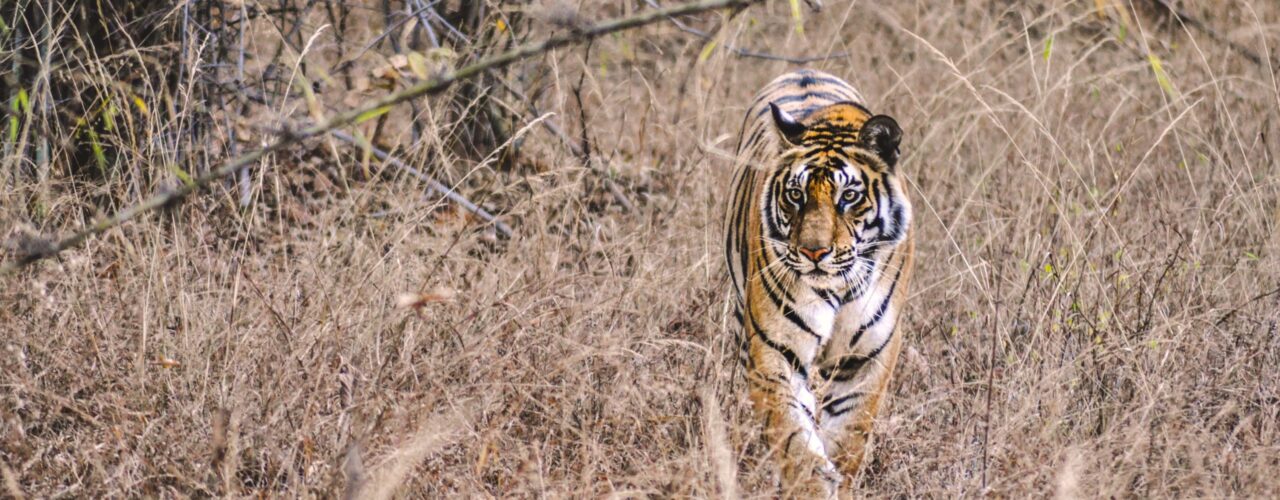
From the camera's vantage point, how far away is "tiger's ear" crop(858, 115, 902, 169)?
3242 millimetres

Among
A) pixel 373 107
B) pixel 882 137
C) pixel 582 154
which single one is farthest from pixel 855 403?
pixel 373 107

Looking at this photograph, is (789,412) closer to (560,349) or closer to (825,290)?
(825,290)

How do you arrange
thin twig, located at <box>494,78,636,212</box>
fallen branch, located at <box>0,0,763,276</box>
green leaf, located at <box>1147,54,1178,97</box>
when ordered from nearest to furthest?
fallen branch, located at <box>0,0,763,276</box> < green leaf, located at <box>1147,54,1178,97</box> < thin twig, located at <box>494,78,636,212</box>

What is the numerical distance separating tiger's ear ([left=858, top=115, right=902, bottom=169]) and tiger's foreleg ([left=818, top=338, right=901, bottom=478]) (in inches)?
19.0

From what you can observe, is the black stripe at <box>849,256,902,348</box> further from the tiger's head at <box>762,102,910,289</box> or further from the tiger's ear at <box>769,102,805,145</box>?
the tiger's ear at <box>769,102,805,145</box>

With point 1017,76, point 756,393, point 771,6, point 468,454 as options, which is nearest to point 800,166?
point 756,393

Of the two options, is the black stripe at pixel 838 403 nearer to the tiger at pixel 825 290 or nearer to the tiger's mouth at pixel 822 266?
the tiger at pixel 825 290

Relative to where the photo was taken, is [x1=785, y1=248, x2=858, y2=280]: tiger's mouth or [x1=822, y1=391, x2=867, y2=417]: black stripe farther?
[x1=822, y1=391, x2=867, y2=417]: black stripe

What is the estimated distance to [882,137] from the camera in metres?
3.30

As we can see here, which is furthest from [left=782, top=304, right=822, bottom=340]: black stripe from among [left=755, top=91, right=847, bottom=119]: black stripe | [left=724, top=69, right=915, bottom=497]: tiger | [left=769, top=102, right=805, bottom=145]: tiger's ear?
[left=755, top=91, right=847, bottom=119]: black stripe

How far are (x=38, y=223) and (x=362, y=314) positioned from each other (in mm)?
1218

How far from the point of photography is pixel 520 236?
14.4 ft

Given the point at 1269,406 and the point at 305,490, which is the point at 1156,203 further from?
the point at 305,490

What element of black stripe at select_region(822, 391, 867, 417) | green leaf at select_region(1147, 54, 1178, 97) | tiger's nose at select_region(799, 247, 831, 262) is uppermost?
green leaf at select_region(1147, 54, 1178, 97)
